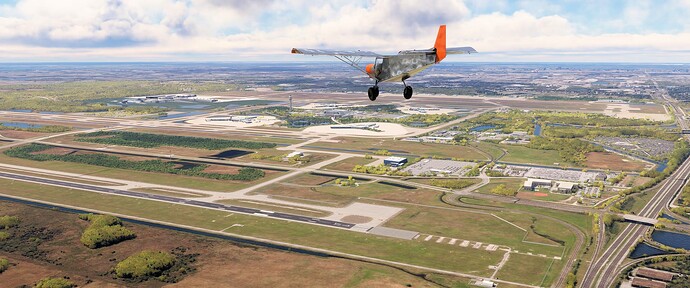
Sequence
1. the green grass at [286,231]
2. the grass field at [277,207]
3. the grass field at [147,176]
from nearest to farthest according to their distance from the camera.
→ the green grass at [286,231]
the grass field at [277,207]
the grass field at [147,176]

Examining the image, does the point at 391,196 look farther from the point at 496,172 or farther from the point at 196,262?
the point at 196,262

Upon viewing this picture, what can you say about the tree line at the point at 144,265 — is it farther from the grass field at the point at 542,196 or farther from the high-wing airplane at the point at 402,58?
the grass field at the point at 542,196

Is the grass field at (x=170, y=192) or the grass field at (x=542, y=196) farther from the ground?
the grass field at (x=170, y=192)

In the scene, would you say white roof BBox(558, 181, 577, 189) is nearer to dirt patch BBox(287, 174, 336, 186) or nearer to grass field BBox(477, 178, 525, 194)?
grass field BBox(477, 178, 525, 194)

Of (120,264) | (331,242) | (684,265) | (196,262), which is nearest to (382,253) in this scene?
(331,242)

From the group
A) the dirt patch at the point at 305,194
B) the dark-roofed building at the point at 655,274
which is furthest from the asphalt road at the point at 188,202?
the dark-roofed building at the point at 655,274
